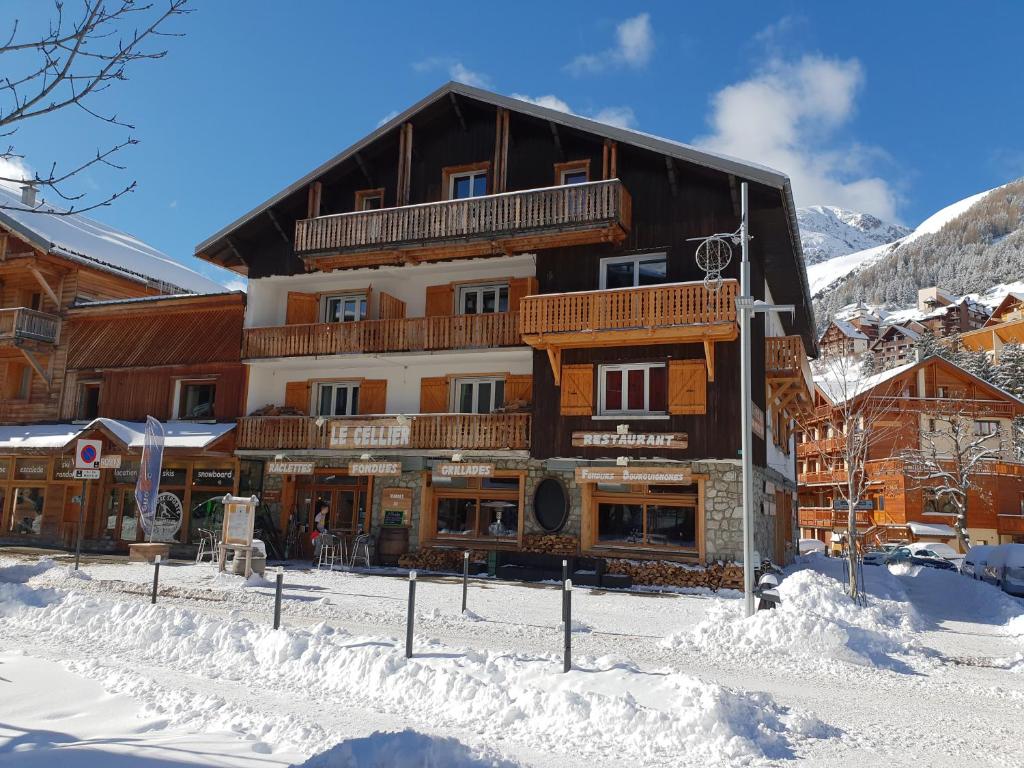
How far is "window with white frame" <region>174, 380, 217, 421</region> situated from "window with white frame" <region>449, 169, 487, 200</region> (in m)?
10.5

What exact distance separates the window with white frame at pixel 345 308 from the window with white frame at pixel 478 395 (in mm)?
4248

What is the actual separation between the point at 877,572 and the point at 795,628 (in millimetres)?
15032

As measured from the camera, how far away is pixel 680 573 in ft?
66.4

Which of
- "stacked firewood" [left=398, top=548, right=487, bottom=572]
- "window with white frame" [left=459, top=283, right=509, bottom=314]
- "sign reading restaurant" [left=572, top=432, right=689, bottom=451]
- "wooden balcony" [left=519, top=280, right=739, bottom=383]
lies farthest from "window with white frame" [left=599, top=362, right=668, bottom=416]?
"stacked firewood" [left=398, top=548, right=487, bottom=572]

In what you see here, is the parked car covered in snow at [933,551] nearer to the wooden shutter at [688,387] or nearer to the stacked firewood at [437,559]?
the wooden shutter at [688,387]

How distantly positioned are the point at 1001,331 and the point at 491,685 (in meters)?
107

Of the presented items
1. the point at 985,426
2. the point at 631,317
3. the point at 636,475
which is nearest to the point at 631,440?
the point at 636,475

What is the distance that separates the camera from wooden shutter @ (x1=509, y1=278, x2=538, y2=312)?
2350 centimetres

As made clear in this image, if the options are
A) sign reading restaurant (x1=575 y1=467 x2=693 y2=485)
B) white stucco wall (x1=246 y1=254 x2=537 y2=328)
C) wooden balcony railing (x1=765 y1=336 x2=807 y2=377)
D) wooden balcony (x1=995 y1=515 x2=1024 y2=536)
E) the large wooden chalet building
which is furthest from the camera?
wooden balcony (x1=995 y1=515 x2=1024 y2=536)

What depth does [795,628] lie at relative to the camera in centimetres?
1181

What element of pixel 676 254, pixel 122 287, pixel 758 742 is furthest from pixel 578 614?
pixel 122 287

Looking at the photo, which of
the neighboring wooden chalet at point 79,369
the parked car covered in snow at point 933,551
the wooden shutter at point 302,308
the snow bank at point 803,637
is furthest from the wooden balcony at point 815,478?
the snow bank at point 803,637

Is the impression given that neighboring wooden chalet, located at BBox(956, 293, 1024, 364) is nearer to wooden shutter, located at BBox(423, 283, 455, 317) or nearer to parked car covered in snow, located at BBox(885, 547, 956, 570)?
parked car covered in snow, located at BBox(885, 547, 956, 570)

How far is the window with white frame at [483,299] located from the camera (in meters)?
24.6
